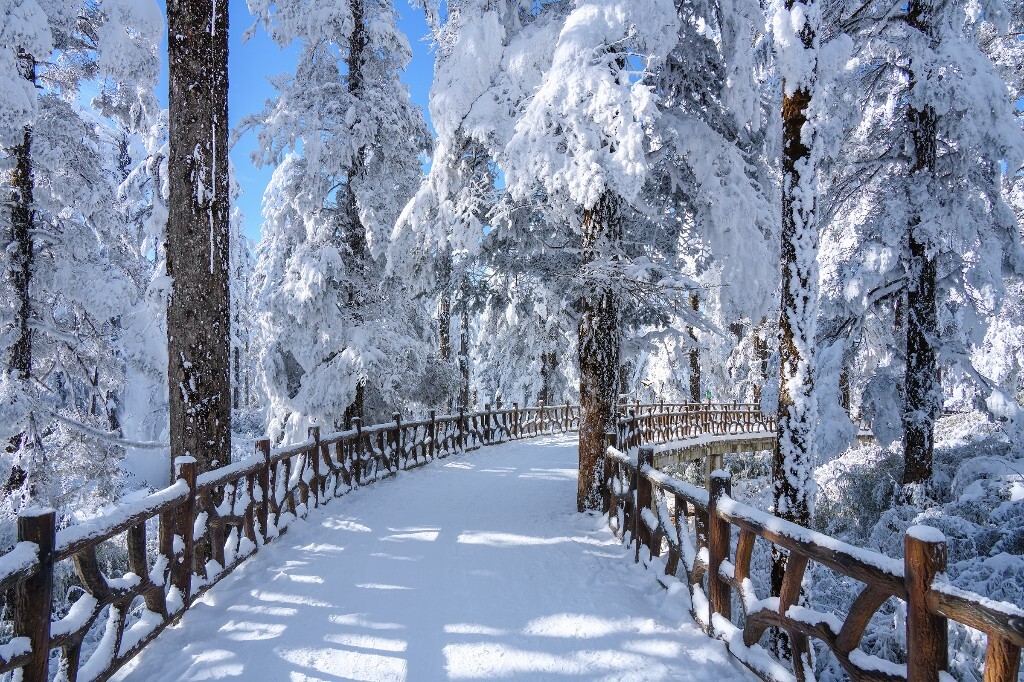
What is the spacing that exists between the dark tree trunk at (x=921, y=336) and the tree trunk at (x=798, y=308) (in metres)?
7.10

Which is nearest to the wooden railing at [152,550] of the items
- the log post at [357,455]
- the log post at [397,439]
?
the log post at [357,455]

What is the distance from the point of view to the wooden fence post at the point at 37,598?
296cm

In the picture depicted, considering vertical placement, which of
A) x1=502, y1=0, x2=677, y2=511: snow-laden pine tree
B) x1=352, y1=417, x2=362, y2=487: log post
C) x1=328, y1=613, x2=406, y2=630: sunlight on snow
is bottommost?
x1=328, y1=613, x2=406, y2=630: sunlight on snow

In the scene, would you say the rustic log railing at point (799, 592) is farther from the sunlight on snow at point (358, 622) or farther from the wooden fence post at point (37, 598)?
the wooden fence post at point (37, 598)

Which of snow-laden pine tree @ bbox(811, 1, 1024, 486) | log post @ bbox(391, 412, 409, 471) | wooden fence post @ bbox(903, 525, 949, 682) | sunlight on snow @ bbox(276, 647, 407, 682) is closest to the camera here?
wooden fence post @ bbox(903, 525, 949, 682)

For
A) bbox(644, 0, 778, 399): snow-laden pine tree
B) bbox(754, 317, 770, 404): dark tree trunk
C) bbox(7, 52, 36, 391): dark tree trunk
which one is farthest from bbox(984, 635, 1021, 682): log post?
bbox(754, 317, 770, 404): dark tree trunk

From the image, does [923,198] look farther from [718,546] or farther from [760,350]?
[760,350]

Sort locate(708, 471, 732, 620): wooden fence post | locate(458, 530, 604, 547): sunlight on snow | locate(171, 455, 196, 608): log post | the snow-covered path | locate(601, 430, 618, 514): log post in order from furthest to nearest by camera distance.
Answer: locate(601, 430, 618, 514): log post, locate(458, 530, 604, 547): sunlight on snow, locate(171, 455, 196, 608): log post, locate(708, 471, 732, 620): wooden fence post, the snow-covered path

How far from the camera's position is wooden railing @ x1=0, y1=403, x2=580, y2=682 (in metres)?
2.99

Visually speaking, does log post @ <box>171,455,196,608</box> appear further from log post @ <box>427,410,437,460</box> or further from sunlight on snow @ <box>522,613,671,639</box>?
log post @ <box>427,410,437,460</box>

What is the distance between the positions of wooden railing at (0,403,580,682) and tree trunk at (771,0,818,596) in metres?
5.55

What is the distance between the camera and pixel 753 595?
407 centimetres

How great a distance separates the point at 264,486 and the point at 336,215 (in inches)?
351

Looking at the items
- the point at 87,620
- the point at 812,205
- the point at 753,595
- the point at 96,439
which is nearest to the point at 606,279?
the point at 812,205
